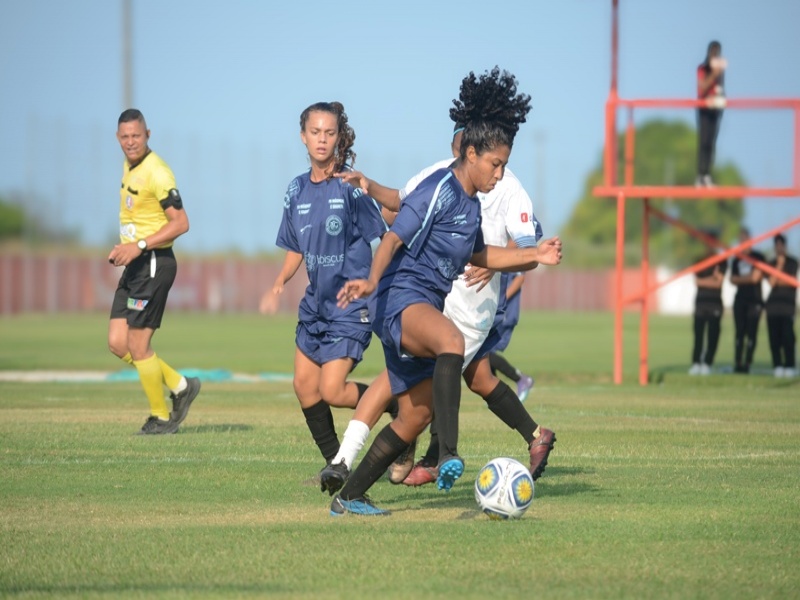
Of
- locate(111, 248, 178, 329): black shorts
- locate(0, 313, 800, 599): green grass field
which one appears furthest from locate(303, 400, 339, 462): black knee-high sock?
locate(111, 248, 178, 329): black shorts

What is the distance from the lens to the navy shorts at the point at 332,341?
341 inches

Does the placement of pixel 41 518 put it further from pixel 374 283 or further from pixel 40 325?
pixel 40 325

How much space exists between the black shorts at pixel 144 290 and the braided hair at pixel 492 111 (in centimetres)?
451

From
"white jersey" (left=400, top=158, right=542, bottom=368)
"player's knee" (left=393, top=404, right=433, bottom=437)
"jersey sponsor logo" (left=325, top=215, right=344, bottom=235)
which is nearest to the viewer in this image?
"player's knee" (left=393, top=404, right=433, bottom=437)

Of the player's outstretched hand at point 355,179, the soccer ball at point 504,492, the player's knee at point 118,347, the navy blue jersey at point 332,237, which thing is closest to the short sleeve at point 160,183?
the player's knee at point 118,347

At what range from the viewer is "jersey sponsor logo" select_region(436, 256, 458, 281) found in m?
7.26

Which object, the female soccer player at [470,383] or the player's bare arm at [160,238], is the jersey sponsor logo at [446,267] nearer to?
the female soccer player at [470,383]

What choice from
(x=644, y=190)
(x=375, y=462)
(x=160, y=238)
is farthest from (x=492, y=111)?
(x=644, y=190)

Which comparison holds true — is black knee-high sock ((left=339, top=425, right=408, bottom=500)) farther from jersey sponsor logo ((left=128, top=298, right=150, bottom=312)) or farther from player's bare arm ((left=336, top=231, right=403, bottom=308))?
jersey sponsor logo ((left=128, top=298, right=150, bottom=312))

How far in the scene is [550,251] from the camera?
7.16 metres

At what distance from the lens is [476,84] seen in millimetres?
7363

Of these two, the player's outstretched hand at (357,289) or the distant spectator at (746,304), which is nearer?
the player's outstretched hand at (357,289)

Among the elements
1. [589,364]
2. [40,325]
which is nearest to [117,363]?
[589,364]

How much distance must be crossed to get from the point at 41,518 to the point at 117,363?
1675 centimetres
